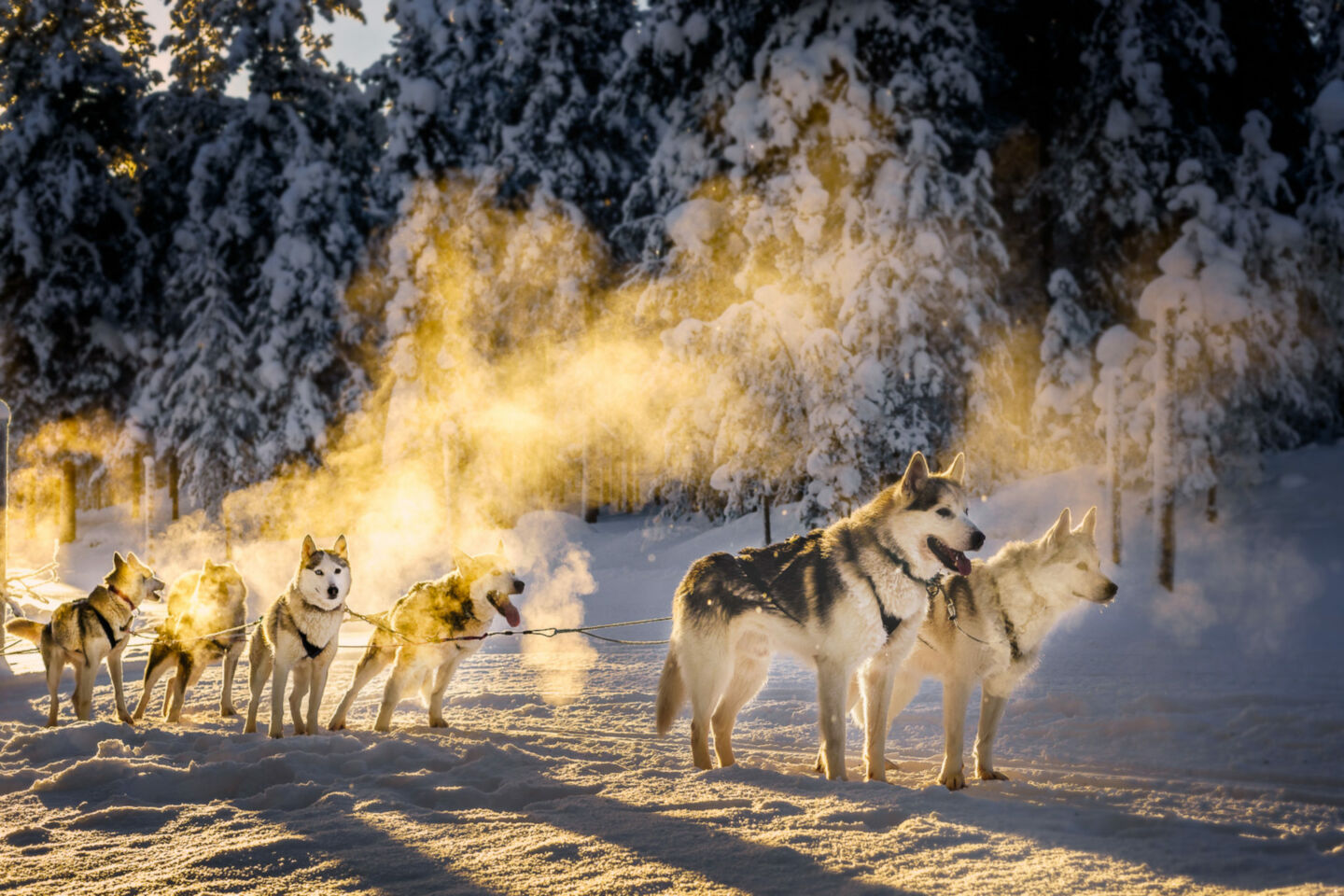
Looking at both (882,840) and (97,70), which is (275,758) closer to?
(882,840)

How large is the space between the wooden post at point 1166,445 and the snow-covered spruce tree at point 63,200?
2990cm

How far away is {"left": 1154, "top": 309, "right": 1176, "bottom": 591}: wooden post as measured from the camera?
13594 mm

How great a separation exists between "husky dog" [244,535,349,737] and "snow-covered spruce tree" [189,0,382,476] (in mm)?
21566

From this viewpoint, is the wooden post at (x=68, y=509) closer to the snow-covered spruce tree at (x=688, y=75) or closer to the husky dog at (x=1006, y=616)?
the snow-covered spruce tree at (x=688, y=75)

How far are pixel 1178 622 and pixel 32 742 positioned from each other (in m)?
12.6

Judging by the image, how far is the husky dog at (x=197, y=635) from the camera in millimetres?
7312

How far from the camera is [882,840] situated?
4121 mm

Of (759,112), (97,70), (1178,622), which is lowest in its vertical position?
(1178,622)

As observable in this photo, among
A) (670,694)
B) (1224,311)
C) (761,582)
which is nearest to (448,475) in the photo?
(1224,311)

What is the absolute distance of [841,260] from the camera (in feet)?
46.2

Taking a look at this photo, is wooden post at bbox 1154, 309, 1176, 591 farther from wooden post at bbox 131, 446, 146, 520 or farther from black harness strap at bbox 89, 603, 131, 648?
wooden post at bbox 131, 446, 146, 520

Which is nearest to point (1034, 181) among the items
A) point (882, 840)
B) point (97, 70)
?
point (882, 840)

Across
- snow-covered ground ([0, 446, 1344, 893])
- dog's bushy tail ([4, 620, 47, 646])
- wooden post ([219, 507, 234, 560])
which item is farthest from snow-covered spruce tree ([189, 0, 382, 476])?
dog's bushy tail ([4, 620, 47, 646])

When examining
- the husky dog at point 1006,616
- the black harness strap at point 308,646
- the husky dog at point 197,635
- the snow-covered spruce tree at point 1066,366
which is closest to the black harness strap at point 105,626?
the husky dog at point 197,635
